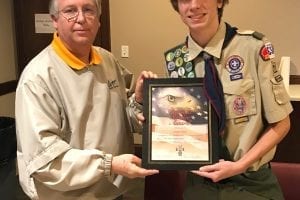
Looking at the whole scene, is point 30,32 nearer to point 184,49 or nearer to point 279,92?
point 184,49

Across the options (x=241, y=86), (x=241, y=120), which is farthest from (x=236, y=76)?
(x=241, y=120)

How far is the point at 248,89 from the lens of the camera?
129cm

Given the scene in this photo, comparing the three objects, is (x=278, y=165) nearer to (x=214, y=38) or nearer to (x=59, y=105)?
(x=214, y=38)

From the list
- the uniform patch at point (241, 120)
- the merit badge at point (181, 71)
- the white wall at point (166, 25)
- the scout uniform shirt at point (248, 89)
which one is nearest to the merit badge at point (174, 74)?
the merit badge at point (181, 71)

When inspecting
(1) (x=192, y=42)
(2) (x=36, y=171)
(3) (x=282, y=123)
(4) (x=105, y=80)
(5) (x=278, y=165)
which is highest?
(1) (x=192, y=42)

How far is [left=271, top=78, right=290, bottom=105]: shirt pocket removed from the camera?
1.28 m

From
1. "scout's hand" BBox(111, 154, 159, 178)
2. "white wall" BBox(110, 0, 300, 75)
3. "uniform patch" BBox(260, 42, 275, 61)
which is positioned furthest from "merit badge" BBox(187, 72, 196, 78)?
"white wall" BBox(110, 0, 300, 75)

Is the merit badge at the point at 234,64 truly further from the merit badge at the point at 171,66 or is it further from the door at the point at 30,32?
the door at the point at 30,32

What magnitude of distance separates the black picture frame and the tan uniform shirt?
153 millimetres

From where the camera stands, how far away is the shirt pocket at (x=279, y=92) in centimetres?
128

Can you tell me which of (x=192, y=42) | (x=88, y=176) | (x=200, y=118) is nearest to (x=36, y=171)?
(x=88, y=176)

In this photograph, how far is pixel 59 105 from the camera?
132 cm

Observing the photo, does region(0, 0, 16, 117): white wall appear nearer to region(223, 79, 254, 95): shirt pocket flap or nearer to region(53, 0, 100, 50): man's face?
region(53, 0, 100, 50): man's face

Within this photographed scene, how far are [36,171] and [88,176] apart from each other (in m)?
0.17
